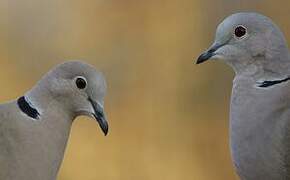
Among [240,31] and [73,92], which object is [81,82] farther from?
[240,31]

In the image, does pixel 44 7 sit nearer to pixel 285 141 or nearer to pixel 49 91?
pixel 49 91

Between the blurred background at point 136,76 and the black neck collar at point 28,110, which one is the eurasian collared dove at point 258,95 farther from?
the blurred background at point 136,76

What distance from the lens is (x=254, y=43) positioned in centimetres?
111

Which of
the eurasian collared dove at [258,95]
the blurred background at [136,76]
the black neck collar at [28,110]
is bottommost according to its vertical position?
the eurasian collared dove at [258,95]

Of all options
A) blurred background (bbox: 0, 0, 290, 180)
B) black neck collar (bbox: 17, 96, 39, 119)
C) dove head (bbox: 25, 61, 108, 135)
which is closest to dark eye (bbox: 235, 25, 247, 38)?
dove head (bbox: 25, 61, 108, 135)

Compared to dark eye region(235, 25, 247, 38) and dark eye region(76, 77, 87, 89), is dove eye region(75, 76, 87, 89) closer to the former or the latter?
dark eye region(76, 77, 87, 89)

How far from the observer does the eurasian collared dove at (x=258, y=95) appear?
3.49ft

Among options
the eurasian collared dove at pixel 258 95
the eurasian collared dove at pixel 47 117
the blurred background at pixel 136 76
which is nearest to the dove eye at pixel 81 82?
the eurasian collared dove at pixel 47 117

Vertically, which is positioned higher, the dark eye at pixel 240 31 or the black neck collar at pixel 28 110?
the black neck collar at pixel 28 110

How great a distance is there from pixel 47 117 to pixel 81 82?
0.30ft

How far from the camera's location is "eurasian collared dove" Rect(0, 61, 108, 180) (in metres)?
1.06

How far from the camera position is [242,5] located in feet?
6.50

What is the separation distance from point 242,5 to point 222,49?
901 mm

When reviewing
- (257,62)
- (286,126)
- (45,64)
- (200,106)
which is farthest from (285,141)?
(45,64)
